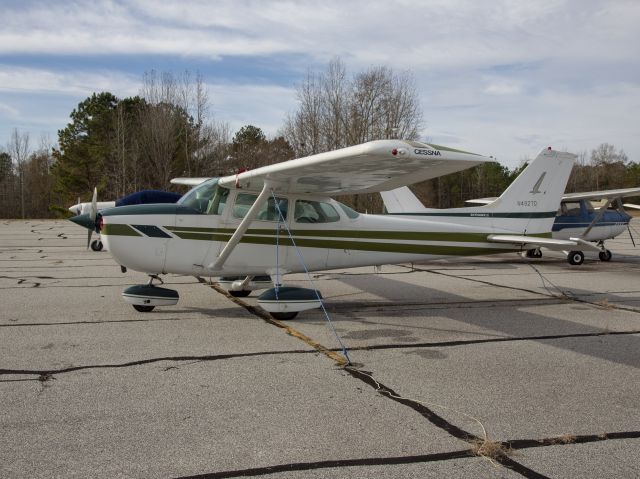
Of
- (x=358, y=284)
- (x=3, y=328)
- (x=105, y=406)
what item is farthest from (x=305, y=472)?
(x=358, y=284)

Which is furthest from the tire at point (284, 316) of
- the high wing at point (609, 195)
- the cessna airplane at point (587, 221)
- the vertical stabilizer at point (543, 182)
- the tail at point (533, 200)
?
the high wing at point (609, 195)

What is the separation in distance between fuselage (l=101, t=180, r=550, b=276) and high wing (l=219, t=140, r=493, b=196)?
383 millimetres

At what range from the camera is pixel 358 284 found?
38.7ft

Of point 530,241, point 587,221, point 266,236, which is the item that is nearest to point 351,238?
point 266,236

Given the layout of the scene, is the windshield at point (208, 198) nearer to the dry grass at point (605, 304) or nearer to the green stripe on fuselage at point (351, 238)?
the green stripe on fuselage at point (351, 238)

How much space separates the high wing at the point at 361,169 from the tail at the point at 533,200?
3183 millimetres

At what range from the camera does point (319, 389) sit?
4875 millimetres

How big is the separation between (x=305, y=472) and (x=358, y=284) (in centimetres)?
854

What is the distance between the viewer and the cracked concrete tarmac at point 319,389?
3496 mm

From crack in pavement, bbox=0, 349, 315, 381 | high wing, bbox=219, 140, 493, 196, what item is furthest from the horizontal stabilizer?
crack in pavement, bbox=0, 349, 315, 381

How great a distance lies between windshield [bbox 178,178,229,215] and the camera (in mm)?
8602

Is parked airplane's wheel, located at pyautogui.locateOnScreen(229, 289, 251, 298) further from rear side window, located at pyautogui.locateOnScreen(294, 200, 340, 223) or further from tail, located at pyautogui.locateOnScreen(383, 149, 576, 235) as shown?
tail, located at pyautogui.locateOnScreen(383, 149, 576, 235)

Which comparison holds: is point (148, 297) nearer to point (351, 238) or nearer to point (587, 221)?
point (351, 238)

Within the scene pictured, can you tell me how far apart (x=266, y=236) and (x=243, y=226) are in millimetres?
689
